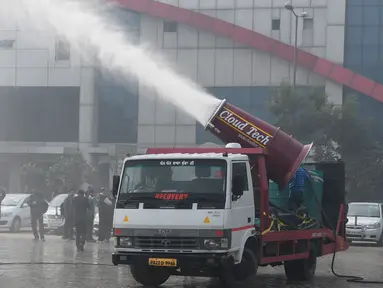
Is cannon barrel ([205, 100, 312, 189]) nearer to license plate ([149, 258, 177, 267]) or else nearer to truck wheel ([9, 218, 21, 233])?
license plate ([149, 258, 177, 267])

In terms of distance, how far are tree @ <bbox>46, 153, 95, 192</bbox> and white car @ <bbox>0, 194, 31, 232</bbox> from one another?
11061mm

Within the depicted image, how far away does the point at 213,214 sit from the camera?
1245 centimetres

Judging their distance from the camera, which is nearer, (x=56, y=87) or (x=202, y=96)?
(x=202, y=96)

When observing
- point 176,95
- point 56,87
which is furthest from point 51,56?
point 176,95

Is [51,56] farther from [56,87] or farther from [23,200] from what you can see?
[23,200]

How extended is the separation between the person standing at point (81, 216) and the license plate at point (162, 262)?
9616mm

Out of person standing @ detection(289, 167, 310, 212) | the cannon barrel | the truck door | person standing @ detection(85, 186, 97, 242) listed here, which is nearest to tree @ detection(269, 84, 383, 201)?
person standing @ detection(85, 186, 97, 242)

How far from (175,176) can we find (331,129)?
25209 millimetres

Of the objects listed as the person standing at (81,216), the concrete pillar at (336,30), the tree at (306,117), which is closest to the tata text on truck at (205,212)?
the person standing at (81,216)

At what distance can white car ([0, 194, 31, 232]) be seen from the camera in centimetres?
3077

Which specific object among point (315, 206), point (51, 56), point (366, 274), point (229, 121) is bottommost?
point (366, 274)

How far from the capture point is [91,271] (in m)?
16.2

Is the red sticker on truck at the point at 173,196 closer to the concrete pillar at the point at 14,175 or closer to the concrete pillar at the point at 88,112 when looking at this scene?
the concrete pillar at the point at 88,112

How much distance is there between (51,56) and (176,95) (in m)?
32.0
